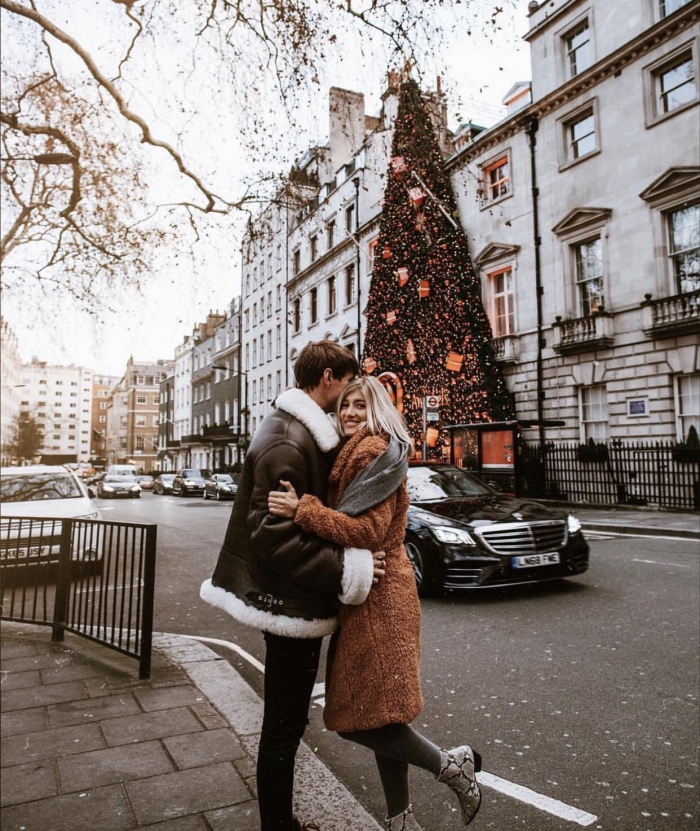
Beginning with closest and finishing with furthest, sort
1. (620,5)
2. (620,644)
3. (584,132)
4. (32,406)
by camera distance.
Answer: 1. (620,644)
2. (620,5)
3. (584,132)
4. (32,406)

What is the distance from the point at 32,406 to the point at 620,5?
6725 inches

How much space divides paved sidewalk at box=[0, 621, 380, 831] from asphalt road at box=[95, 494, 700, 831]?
34 cm

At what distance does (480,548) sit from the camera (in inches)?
265

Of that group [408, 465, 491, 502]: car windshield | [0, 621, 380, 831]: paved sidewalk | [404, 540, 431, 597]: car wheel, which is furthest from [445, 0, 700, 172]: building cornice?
[0, 621, 380, 831]: paved sidewalk

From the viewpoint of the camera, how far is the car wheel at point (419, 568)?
23.1ft

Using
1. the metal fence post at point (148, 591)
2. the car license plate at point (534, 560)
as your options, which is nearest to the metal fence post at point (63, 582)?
the metal fence post at point (148, 591)

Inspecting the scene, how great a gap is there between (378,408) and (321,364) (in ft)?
0.97

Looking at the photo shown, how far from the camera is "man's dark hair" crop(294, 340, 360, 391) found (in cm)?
242

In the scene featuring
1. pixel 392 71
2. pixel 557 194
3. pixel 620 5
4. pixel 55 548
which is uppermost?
pixel 620 5

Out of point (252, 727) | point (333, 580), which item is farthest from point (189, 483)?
point (333, 580)

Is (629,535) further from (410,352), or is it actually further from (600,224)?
(410,352)

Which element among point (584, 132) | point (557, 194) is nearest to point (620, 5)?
point (584, 132)

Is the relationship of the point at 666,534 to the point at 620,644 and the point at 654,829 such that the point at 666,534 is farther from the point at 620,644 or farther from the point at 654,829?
the point at 654,829

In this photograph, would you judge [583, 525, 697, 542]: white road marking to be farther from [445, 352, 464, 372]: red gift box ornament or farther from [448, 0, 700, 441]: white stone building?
[445, 352, 464, 372]: red gift box ornament
